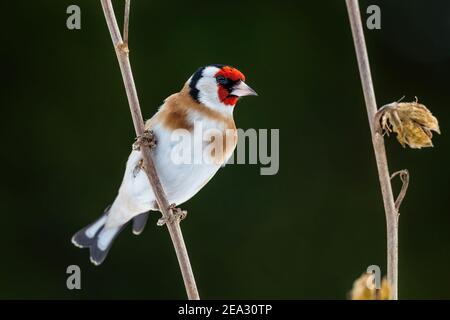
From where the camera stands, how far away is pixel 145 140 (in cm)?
89

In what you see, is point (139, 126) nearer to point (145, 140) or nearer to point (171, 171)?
point (145, 140)

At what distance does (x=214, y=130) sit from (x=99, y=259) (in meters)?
0.50

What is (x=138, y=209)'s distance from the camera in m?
1.41

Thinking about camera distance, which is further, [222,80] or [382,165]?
[222,80]

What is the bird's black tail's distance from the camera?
4.98 feet

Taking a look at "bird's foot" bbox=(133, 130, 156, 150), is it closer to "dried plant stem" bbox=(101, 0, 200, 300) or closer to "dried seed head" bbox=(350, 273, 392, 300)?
"dried plant stem" bbox=(101, 0, 200, 300)

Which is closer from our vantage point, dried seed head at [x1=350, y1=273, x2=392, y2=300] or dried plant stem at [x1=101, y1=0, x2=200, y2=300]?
dried seed head at [x1=350, y1=273, x2=392, y2=300]

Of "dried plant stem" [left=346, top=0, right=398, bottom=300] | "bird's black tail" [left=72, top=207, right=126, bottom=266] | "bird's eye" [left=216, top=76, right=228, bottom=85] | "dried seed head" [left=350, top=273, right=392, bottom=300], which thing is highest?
"bird's eye" [left=216, top=76, right=228, bottom=85]

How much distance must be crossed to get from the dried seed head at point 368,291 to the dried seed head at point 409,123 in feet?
0.49

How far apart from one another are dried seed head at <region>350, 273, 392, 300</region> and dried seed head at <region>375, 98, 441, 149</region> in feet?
0.49

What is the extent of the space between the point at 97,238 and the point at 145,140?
0.73 metres

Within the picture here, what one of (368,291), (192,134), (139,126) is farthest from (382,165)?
(192,134)

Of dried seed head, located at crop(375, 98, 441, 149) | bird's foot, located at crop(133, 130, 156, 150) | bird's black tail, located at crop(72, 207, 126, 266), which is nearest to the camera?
dried seed head, located at crop(375, 98, 441, 149)

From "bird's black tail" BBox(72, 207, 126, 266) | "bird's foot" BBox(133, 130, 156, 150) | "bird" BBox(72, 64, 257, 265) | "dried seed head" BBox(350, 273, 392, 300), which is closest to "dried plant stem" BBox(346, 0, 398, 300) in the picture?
"dried seed head" BBox(350, 273, 392, 300)
